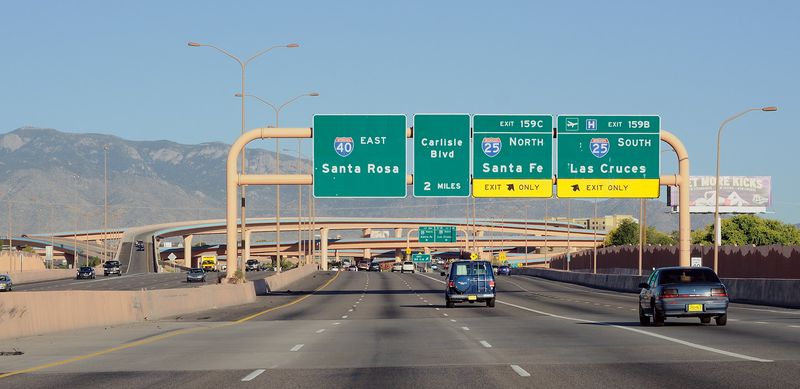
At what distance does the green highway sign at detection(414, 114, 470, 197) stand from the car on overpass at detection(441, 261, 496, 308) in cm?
552

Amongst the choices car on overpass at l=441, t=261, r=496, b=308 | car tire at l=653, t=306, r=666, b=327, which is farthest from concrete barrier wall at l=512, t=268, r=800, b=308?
car tire at l=653, t=306, r=666, b=327

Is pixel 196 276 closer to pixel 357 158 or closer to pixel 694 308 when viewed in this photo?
pixel 357 158

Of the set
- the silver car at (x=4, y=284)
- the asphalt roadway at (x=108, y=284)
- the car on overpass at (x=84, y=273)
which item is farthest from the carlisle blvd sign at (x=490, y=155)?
the car on overpass at (x=84, y=273)

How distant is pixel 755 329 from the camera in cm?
2919

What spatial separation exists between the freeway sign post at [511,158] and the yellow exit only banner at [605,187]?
27.6 inches

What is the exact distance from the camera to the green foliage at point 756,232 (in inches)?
6949

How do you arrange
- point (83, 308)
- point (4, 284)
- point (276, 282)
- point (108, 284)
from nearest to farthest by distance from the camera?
point (83, 308) → point (4, 284) → point (276, 282) → point (108, 284)

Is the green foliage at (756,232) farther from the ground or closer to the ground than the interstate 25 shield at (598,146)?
closer to the ground

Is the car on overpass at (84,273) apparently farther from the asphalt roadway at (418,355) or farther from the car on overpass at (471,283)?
the asphalt roadway at (418,355)

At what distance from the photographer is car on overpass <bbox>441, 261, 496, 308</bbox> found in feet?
159

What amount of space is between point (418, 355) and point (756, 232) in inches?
6501

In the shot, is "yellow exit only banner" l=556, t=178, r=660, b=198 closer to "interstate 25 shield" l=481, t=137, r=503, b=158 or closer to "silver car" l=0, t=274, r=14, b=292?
"interstate 25 shield" l=481, t=137, r=503, b=158

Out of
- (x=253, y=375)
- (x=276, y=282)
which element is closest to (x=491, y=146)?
(x=276, y=282)

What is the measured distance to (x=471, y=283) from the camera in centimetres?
4872
